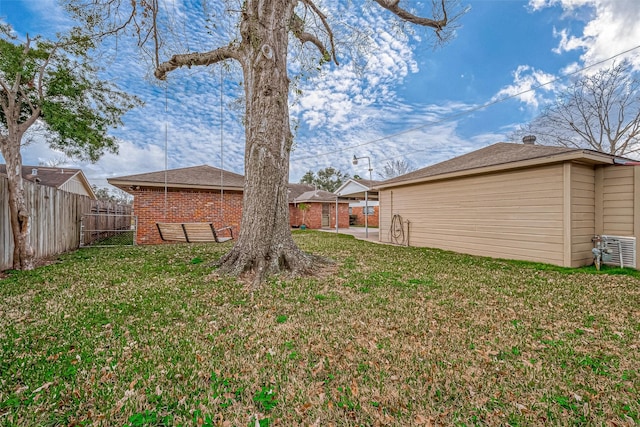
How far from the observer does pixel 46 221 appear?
668cm

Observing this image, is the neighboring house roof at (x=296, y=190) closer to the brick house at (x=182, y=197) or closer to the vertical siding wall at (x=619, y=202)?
the brick house at (x=182, y=197)

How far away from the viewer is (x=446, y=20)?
6.51 metres

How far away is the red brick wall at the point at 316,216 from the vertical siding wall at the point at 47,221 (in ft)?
37.2

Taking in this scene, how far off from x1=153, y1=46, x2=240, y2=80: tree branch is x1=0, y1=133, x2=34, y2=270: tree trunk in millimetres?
3275

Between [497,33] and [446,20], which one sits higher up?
[497,33]

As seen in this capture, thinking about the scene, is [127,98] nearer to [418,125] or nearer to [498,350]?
[498,350]

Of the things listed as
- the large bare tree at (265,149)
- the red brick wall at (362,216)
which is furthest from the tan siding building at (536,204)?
the red brick wall at (362,216)

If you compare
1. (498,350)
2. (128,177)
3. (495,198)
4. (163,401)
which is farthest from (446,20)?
(128,177)

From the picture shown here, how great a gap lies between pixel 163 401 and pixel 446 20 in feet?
28.0

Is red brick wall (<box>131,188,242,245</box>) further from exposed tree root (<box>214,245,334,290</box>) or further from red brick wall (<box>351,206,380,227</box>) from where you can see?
red brick wall (<box>351,206,380,227</box>)

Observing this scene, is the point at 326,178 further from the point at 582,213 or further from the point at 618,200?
the point at 618,200

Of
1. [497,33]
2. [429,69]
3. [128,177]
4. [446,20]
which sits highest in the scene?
[497,33]

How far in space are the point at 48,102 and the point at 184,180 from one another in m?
5.30

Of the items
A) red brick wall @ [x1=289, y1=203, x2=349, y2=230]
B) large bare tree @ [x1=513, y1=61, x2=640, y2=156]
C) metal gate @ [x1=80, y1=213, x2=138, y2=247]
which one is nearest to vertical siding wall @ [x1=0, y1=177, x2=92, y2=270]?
metal gate @ [x1=80, y1=213, x2=138, y2=247]
